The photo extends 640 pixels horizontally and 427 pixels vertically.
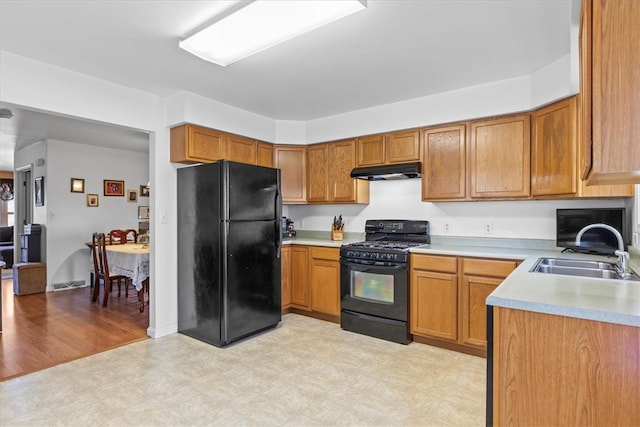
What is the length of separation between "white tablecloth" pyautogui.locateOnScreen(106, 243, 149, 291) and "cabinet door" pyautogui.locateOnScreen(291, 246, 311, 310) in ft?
5.75

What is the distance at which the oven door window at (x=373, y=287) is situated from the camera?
3379 millimetres

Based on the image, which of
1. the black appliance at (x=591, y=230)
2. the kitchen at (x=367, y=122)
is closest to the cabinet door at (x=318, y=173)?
the kitchen at (x=367, y=122)

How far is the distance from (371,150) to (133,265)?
310 centimetres

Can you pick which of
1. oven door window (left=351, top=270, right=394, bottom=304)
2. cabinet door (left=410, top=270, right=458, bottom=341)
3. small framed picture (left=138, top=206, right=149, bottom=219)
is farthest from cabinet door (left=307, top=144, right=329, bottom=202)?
small framed picture (left=138, top=206, right=149, bottom=219)

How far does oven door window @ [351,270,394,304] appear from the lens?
338 centimetres

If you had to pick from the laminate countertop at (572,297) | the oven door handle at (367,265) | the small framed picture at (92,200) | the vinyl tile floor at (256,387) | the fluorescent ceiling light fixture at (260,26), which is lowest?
the vinyl tile floor at (256,387)

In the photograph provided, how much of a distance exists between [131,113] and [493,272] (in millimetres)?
3461

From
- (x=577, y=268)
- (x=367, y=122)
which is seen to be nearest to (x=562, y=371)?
(x=577, y=268)

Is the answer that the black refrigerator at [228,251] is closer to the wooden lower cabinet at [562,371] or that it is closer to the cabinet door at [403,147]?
the cabinet door at [403,147]

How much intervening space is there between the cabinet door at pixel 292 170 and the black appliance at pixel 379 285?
3.55ft

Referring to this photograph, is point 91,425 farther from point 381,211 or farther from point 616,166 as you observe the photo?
point 381,211

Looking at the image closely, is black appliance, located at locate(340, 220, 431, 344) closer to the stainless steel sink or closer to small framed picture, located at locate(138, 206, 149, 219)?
the stainless steel sink

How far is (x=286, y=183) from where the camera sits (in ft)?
14.4

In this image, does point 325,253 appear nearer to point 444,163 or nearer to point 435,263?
point 435,263
